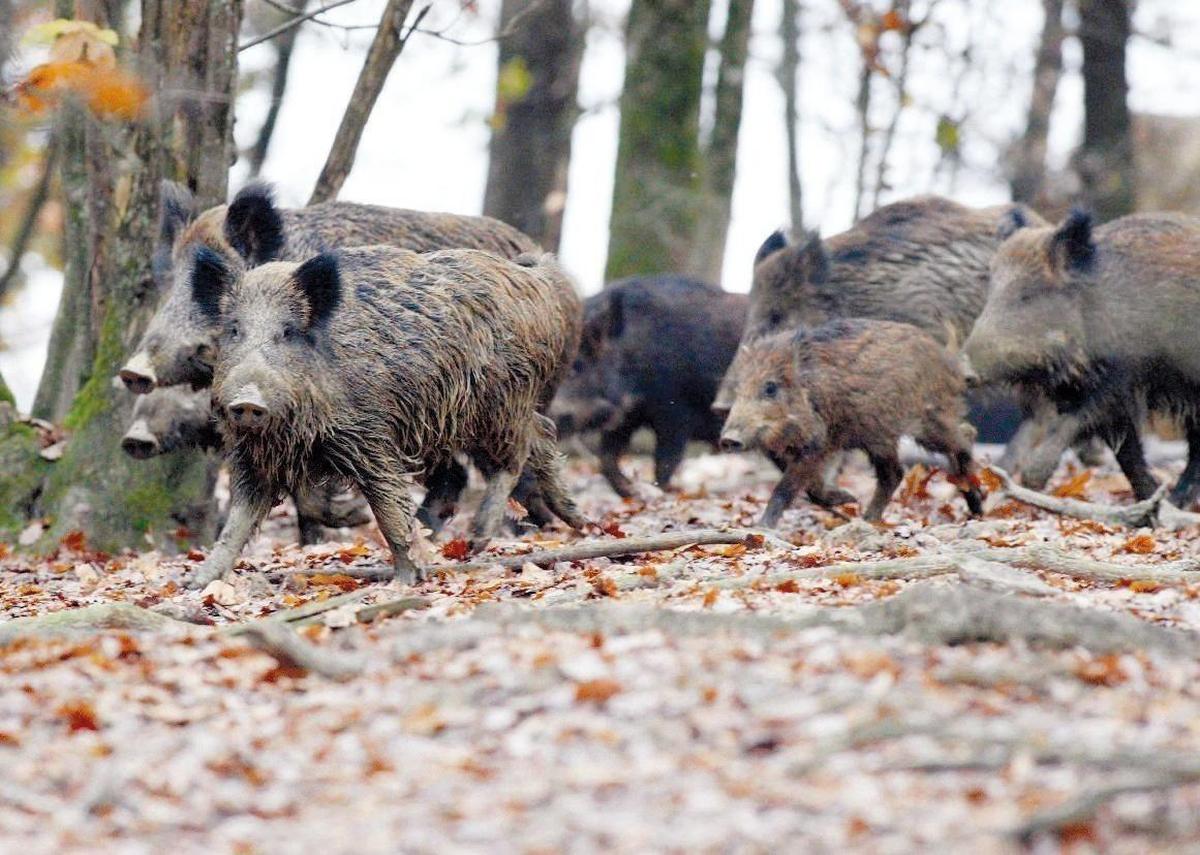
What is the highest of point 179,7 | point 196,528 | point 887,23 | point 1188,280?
point 887,23

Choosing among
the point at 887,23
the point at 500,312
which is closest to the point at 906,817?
the point at 500,312

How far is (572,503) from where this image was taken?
8930mm

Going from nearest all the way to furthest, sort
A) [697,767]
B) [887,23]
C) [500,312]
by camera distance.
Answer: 1. [697,767]
2. [500,312]
3. [887,23]

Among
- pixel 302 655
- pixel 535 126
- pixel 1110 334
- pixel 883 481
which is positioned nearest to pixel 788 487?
pixel 883 481

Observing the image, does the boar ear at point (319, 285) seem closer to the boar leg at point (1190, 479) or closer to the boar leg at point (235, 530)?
the boar leg at point (235, 530)

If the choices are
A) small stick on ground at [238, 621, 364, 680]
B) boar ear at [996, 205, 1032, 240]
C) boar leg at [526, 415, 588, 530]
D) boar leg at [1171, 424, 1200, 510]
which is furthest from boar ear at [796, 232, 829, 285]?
small stick on ground at [238, 621, 364, 680]

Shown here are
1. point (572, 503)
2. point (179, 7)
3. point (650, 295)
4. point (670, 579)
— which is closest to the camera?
point (670, 579)

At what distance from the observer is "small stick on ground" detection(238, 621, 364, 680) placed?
5.26m

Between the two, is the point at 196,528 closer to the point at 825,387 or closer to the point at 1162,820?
the point at 825,387

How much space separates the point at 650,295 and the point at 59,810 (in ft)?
28.8

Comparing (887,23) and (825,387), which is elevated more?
(887,23)

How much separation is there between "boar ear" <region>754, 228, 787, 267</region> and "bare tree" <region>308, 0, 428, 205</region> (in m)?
3.09

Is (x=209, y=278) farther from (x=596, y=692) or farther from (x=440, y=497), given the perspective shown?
(x=596, y=692)

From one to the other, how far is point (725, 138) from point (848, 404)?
901 cm
